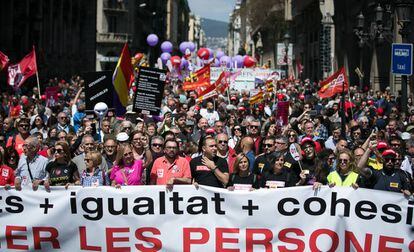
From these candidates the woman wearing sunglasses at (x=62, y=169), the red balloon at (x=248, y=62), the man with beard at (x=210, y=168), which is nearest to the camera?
the man with beard at (x=210, y=168)

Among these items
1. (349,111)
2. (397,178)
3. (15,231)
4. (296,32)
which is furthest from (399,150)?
(296,32)

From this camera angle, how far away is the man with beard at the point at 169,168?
8922 millimetres

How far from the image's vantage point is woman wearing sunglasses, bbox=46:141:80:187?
9016mm

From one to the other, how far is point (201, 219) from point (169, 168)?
3.25 feet

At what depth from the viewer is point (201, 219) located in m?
8.21

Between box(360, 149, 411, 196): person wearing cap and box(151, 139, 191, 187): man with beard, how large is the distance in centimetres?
197

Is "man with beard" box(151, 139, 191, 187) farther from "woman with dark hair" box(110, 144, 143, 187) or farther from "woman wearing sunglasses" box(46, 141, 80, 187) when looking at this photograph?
"woman wearing sunglasses" box(46, 141, 80, 187)

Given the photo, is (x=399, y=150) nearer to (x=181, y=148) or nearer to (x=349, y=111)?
(x=181, y=148)

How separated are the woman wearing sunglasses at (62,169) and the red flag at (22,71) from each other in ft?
43.1

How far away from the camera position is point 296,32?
79938 mm

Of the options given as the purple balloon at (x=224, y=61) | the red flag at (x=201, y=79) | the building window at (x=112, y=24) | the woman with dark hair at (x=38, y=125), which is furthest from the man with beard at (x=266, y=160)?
the building window at (x=112, y=24)

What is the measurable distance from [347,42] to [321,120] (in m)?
33.7

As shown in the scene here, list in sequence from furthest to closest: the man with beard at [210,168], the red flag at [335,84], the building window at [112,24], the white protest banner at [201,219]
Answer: the building window at [112,24] → the red flag at [335,84] → the man with beard at [210,168] → the white protest banner at [201,219]

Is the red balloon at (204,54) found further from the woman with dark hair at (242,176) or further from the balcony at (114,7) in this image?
the balcony at (114,7)
